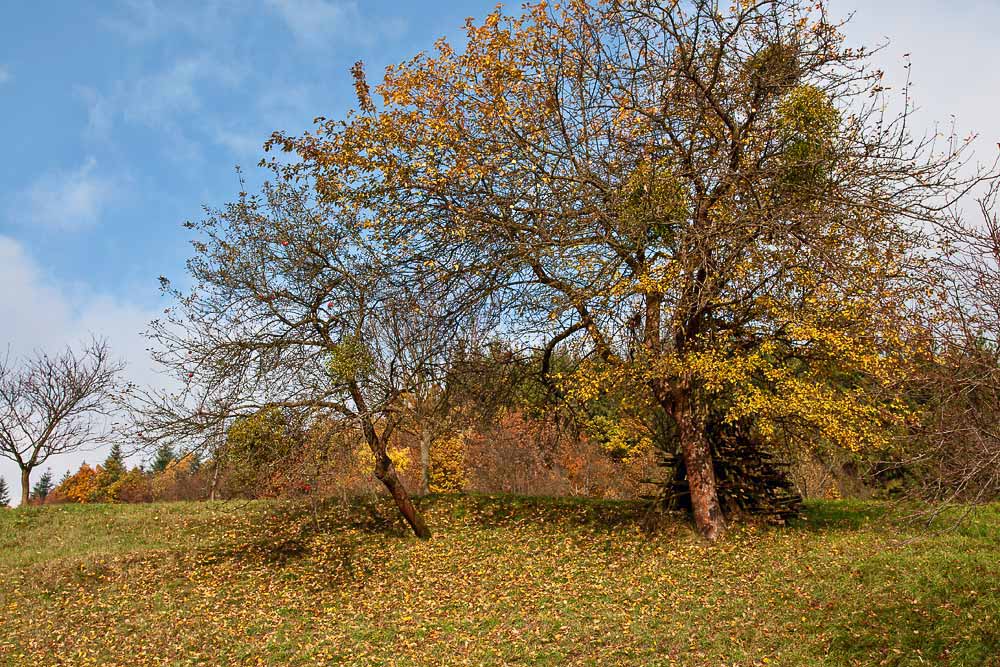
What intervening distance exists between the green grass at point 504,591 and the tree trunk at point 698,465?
1.40 feet

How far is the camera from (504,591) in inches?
421

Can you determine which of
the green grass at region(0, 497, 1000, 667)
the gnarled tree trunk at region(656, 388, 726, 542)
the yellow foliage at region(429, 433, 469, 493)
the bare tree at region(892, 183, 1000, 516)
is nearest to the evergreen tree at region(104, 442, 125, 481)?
the yellow foliage at region(429, 433, 469, 493)

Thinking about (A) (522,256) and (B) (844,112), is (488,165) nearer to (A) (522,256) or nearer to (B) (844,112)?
(A) (522,256)

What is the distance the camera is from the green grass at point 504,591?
7.97 m

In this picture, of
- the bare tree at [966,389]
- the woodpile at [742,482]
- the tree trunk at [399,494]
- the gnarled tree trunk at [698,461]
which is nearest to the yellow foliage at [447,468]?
the tree trunk at [399,494]

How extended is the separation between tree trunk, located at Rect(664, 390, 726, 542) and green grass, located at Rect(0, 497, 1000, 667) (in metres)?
0.43

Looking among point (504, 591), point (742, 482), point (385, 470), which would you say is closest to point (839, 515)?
point (742, 482)

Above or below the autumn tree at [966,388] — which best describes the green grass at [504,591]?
below

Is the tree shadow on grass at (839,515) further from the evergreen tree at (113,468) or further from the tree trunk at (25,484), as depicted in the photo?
the evergreen tree at (113,468)

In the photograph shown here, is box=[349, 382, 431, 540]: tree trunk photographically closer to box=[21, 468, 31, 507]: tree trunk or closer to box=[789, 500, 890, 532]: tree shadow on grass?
box=[789, 500, 890, 532]: tree shadow on grass

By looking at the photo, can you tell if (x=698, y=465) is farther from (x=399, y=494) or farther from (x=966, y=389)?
(x=966, y=389)

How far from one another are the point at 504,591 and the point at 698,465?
4.19 metres

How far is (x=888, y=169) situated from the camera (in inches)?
395

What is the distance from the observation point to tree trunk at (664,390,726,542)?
1220cm
